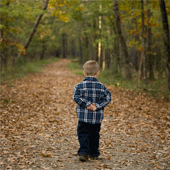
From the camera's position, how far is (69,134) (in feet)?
20.3

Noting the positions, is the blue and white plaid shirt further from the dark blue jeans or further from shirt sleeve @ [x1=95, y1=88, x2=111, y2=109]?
the dark blue jeans

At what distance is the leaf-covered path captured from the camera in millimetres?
4207

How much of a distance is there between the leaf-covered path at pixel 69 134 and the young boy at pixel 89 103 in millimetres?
540

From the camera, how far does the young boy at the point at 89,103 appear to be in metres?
3.90

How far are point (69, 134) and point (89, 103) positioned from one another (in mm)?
2658

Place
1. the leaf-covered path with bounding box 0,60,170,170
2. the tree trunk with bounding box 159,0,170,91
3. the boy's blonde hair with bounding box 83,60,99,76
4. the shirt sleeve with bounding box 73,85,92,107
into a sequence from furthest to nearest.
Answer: the tree trunk with bounding box 159,0,170,91, the leaf-covered path with bounding box 0,60,170,170, the boy's blonde hair with bounding box 83,60,99,76, the shirt sleeve with bounding box 73,85,92,107

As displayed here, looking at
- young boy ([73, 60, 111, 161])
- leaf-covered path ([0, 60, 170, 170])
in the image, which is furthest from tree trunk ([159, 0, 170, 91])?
young boy ([73, 60, 111, 161])

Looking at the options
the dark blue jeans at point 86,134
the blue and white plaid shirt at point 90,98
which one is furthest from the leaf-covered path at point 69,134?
the blue and white plaid shirt at point 90,98

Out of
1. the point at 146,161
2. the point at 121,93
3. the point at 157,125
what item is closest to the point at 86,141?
the point at 146,161

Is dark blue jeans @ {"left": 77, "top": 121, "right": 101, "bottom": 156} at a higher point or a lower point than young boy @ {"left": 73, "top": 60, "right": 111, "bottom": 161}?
lower

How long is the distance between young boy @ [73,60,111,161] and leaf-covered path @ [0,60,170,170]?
0.54 meters

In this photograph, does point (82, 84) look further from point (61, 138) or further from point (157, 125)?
point (157, 125)

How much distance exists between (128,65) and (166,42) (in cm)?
497

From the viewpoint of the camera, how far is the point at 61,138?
5836 millimetres
